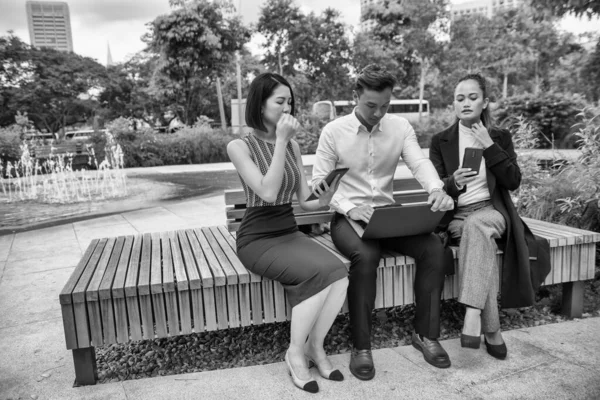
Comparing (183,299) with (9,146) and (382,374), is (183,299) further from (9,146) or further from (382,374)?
(9,146)

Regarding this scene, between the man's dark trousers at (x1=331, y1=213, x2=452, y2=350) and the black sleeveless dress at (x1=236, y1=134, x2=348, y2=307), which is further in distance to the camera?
the man's dark trousers at (x1=331, y1=213, x2=452, y2=350)

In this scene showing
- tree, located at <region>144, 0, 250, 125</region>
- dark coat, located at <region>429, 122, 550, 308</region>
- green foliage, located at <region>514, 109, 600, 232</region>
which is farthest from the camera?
tree, located at <region>144, 0, 250, 125</region>

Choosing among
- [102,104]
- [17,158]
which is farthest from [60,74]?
[17,158]

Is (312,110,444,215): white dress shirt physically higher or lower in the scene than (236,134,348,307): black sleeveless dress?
higher

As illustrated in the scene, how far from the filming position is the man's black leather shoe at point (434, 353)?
263 centimetres

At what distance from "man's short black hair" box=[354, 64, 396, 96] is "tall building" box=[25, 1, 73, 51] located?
170m

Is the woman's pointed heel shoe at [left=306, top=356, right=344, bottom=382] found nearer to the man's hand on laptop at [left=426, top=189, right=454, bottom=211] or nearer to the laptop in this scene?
the laptop

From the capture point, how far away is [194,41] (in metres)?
20.7

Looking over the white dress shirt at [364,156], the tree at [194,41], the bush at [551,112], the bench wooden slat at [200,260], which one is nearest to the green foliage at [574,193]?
the white dress shirt at [364,156]

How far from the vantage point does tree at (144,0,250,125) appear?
20344mm

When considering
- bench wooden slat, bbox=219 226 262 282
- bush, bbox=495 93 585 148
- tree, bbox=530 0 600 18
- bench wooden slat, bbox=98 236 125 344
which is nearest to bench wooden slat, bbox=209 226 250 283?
bench wooden slat, bbox=219 226 262 282

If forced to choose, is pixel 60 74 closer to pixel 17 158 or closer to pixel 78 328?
pixel 17 158

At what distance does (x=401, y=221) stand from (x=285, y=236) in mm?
614

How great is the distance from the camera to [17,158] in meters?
15.0
